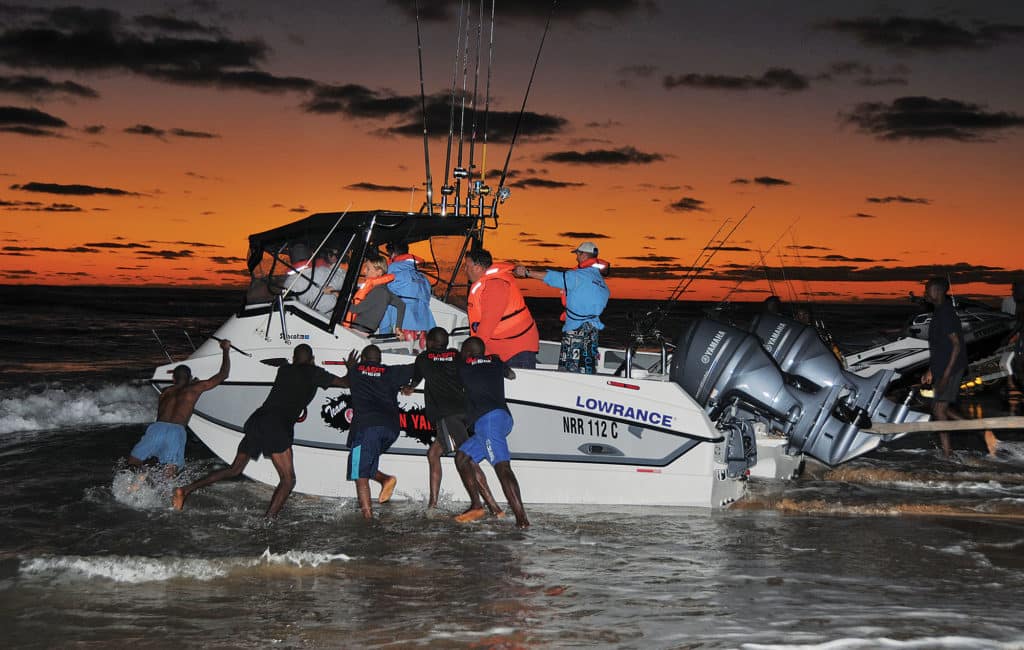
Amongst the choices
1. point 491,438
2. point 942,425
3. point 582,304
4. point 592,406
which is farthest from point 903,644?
point 582,304

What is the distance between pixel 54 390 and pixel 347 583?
1212cm

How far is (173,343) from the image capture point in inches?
1048

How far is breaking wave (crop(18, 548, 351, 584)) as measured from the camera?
18.3ft

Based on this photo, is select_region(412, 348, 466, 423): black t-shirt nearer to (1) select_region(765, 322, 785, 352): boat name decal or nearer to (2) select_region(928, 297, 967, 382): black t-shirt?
(1) select_region(765, 322, 785, 352): boat name decal

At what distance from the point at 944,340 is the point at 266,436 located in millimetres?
6638

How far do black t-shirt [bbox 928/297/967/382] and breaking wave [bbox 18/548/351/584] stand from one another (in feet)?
21.1

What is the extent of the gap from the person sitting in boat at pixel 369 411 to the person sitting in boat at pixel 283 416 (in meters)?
0.20

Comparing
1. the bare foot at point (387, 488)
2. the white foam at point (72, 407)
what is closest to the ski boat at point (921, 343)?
the bare foot at point (387, 488)

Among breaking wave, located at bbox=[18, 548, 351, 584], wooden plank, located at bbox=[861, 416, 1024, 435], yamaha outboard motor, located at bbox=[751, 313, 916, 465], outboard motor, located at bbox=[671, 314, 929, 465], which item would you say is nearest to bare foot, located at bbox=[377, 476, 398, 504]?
breaking wave, located at bbox=[18, 548, 351, 584]

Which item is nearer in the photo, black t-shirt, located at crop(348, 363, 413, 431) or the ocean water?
the ocean water

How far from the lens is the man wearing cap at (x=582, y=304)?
24.2 feet

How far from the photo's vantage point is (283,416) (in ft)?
22.5

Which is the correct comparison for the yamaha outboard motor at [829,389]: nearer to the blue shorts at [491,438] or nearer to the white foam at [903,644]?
the blue shorts at [491,438]

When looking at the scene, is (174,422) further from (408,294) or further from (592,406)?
(592,406)
